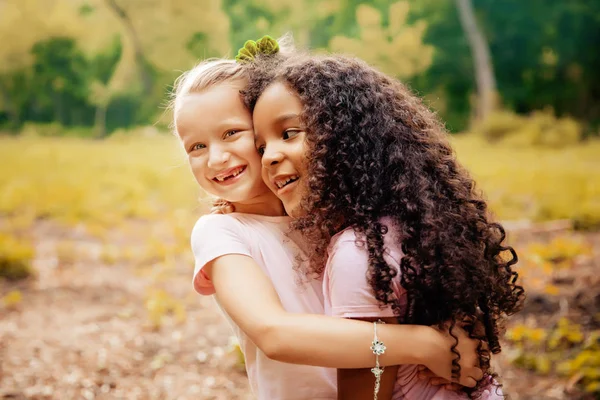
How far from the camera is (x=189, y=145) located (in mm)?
1395

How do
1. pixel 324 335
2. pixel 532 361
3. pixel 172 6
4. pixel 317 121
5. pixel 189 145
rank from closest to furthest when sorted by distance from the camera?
pixel 324 335 < pixel 317 121 < pixel 189 145 < pixel 532 361 < pixel 172 6

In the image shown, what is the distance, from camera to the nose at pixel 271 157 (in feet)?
4.07

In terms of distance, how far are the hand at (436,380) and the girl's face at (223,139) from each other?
512mm

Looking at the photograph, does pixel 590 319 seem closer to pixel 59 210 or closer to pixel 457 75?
pixel 457 75

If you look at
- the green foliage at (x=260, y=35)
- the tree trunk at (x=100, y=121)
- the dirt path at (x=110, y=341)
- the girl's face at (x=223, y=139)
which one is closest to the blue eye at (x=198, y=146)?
the girl's face at (x=223, y=139)

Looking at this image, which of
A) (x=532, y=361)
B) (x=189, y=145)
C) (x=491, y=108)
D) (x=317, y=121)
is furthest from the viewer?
(x=491, y=108)

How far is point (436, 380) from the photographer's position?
1.19 meters

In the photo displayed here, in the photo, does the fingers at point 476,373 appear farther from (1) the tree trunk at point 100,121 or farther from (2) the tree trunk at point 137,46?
(1) the tree trunk at point 100,121

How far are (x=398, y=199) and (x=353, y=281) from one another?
182mm

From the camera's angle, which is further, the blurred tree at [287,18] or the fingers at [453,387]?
the blurred tree at [287,18]

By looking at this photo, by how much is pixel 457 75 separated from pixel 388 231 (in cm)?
314

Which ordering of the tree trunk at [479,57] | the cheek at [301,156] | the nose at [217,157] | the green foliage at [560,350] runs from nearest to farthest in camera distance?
the cheek at [301,156] → the nose at [217,157] → the green foliage at [560,350] → the tree trunk at [479,57]

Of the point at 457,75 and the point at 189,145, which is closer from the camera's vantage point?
the point at 189,145

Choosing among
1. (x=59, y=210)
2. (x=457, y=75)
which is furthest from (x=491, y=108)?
(x=59, y=210)
